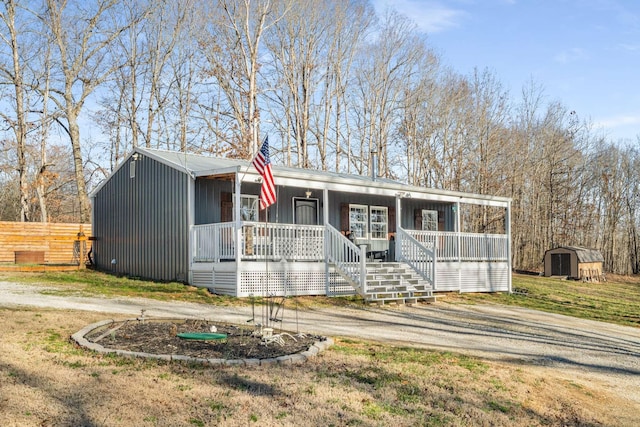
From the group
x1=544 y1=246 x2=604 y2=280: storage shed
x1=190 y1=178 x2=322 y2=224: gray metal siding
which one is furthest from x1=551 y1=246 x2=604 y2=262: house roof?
x1=190 y1=178 x2=322 y2=224: gray metal siding

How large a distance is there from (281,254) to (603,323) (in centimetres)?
783

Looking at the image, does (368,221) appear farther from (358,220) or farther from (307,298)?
(307,298)

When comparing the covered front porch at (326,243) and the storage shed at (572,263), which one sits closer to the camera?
the covered front porch at (326,243)

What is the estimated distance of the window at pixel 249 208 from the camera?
16328mm

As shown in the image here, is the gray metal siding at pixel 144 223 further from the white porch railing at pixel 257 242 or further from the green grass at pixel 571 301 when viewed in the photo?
the green grass at pixel 571 301

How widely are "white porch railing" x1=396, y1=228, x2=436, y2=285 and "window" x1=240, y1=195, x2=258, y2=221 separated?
4084 mm

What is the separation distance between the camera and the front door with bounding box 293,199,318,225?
1755 centimetres

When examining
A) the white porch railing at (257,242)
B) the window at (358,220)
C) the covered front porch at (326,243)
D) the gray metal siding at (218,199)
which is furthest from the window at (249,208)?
the window at (358,220)

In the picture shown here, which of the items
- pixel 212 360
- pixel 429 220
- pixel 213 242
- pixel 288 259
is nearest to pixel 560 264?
pixel 429 220

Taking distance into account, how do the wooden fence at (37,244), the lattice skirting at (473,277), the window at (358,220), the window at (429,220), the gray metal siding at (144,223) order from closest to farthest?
the gray metal siding at (144,223) → the lattice skirting at (473,277) → the window at (358,220) → the window at (429,220) → the wooden fence at (37,244)

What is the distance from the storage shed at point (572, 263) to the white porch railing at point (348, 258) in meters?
18.0

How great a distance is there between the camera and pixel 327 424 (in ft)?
16.6

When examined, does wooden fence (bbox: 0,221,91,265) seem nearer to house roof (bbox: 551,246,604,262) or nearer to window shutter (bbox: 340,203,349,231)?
window shutter (bbox: 340,203,349,231)

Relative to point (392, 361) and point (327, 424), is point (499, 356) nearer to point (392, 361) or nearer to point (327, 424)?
point (392, 361)
